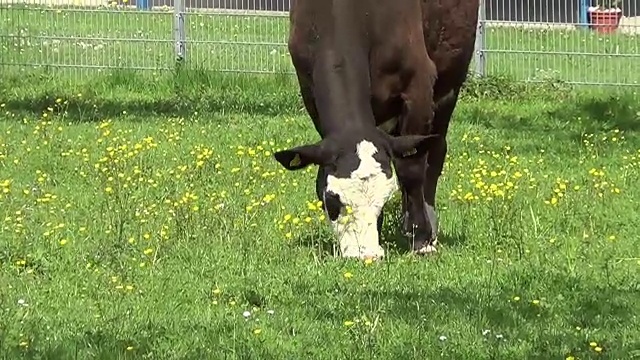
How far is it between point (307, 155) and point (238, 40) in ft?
32.7

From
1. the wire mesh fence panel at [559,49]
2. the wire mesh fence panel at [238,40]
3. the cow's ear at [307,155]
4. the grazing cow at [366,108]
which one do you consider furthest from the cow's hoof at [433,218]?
the wire mesh fence panel at [238,40]

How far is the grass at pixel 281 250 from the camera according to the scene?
640 centimetres

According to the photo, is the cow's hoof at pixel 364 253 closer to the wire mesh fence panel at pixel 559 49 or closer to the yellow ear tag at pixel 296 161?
the yellow ear tag at pixel 296 161

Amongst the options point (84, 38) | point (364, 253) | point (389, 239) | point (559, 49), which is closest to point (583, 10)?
point (559, 49)

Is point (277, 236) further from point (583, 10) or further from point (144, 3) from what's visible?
point (144, 3)

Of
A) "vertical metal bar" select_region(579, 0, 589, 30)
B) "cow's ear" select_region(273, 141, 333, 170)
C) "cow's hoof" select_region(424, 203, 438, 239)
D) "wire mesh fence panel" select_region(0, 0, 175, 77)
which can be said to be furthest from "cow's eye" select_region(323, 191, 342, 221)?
"vertical metal bar" select_region(579, 0, 589, 30)

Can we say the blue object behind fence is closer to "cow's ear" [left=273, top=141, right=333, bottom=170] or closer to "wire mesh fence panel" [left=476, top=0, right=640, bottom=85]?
"wire mesh fence panel" [left=476, top=0, right=640, bottom=85]

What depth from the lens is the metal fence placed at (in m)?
17.2

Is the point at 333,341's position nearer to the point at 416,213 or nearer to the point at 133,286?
the point at 133,286

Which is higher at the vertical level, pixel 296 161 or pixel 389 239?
pixel 296 161

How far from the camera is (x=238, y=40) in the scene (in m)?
17.7

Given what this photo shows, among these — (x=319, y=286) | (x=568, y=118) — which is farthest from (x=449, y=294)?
(x=568, y=118)

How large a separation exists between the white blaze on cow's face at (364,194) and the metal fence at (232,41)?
935 centimetres

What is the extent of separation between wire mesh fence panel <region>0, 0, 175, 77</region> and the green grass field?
1.04m
